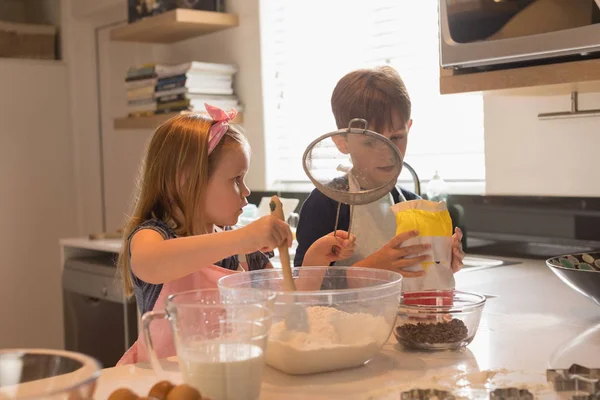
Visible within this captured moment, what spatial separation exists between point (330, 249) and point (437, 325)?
296mm

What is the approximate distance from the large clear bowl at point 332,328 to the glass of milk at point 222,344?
0.12 m

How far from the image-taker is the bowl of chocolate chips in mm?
1129

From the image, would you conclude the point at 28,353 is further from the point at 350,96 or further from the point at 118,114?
the point at 118,114

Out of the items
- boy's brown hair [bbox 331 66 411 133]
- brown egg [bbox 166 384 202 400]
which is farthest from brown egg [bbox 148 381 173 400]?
boy's brown hair [bbox 331 66 411 133]

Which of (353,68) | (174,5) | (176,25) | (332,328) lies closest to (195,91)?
(176,25)

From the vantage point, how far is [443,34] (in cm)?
160

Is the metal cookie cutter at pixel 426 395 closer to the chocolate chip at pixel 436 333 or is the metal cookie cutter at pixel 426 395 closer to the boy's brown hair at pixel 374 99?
the chocolate chip at pixel 436 333

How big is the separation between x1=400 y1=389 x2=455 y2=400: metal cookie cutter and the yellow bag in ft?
1.31

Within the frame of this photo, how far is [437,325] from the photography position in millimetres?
1141

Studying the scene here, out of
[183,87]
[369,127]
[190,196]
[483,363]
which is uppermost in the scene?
[183,87]

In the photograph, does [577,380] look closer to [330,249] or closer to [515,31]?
[330,249]

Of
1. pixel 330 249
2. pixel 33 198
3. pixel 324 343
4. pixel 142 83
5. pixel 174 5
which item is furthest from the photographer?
pixel 33 198

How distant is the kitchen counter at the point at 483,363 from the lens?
Answer: 0.95 m

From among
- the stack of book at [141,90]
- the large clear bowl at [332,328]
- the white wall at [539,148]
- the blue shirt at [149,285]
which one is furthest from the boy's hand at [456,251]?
the stack of book at [141,90]
